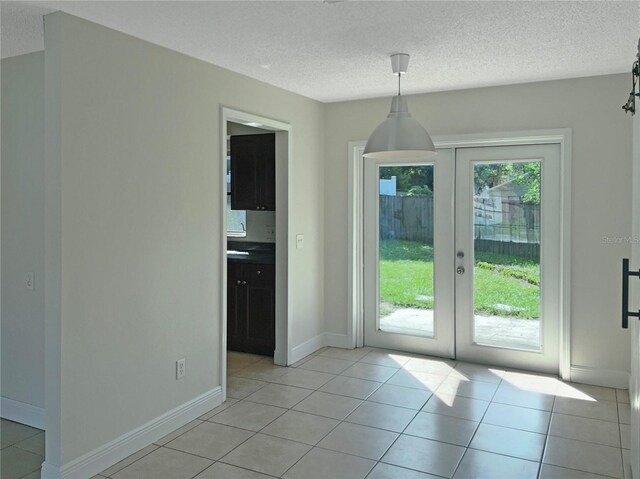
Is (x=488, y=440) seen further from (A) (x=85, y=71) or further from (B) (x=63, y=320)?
(A) (x=85, y=71)

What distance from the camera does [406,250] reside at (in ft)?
16.7

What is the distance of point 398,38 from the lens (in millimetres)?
3131

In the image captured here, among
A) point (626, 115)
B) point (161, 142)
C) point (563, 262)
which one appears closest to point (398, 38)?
point (161, 142)

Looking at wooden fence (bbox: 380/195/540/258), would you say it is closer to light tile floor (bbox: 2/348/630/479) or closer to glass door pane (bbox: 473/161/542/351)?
glass door pane (bbox: 473/161/542/351)

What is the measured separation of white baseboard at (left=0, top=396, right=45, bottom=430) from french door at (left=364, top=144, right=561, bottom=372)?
2.97 metres

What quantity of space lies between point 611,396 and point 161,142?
3.68 metres

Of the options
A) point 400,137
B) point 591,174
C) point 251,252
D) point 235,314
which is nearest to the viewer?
point 400,137

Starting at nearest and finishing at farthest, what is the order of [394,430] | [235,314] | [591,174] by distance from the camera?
[394,430]
[591,174]
[235,314]

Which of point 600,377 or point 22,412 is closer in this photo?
point 22,412

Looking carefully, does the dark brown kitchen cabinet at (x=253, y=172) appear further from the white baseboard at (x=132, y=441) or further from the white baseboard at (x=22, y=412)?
the white baseboard at (x=22, y=412)

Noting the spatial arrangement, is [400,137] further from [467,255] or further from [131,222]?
[467,255]

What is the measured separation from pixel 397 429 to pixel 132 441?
5.33ft

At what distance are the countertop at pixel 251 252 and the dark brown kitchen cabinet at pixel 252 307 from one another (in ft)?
0.15

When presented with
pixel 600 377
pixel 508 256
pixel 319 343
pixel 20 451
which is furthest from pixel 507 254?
pixel 20 451
